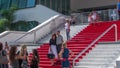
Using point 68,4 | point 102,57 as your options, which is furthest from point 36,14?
point 102,57

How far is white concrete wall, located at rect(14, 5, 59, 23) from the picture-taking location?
4022 cm

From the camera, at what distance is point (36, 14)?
40.7 metres

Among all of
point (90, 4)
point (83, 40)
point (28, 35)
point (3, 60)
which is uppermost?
point (90, 4)

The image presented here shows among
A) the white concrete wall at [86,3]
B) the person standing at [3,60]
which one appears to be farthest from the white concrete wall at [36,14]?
the person standing at [3,60]

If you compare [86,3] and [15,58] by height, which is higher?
[86,3]

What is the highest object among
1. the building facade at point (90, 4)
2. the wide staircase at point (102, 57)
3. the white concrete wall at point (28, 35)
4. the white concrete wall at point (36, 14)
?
the building facade at point (90, 4)

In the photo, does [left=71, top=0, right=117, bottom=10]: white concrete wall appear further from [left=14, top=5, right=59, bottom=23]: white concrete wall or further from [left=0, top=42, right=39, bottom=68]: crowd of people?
[left=0, top=42, right=39, bottom=68]: crowd of people

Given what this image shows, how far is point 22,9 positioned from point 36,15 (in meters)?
2.71

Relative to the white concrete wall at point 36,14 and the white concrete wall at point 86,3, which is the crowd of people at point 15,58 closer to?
the white concrete wall at point 36,14

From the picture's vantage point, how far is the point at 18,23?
40.7 m

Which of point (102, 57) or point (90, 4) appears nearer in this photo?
point (102, 57)

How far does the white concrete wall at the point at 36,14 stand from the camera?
1583 inches

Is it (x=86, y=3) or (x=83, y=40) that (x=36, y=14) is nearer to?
(x=86, y=3)

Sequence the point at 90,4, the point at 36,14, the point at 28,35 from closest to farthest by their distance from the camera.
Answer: the point at 28,35
the point at 36,14
the point at 90,4
